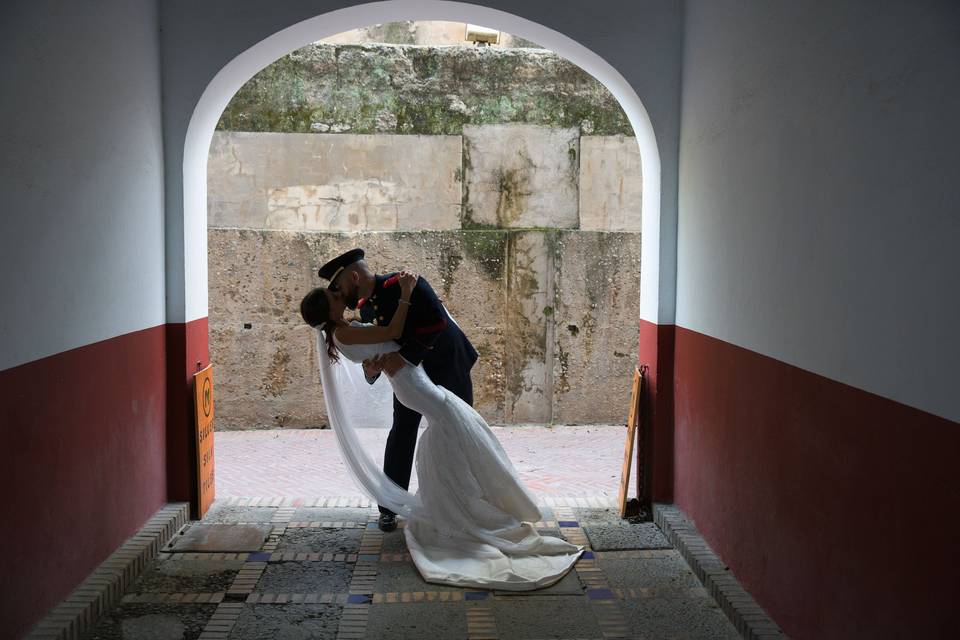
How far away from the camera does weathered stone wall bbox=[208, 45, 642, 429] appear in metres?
8.61

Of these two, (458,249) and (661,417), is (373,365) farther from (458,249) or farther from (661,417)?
(458,249)

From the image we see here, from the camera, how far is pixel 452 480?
4.46m

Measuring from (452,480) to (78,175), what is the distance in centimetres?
244

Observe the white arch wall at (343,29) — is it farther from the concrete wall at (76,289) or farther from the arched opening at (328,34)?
the concrete wall at (76,289)

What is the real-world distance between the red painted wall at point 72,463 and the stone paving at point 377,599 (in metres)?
0.33

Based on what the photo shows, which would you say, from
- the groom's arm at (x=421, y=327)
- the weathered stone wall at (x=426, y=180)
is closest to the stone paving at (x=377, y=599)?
the groom's arm at (x=421, y=327)

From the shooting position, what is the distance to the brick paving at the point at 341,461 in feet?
20.8

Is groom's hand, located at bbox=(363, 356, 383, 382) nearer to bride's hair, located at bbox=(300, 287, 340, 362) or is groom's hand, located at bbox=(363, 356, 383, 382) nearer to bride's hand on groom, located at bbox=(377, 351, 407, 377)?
bride's hand on groom, located at bbox=(377, 351, 407, 377)

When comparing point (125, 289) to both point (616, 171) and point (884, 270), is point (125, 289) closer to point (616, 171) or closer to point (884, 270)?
point (884, 270)

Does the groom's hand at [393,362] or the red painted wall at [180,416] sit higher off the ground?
the groom's hand at [393,362]

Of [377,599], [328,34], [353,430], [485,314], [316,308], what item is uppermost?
[328,34]

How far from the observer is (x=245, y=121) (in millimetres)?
8609

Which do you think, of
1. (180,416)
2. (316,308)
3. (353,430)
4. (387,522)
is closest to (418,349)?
(316,308)

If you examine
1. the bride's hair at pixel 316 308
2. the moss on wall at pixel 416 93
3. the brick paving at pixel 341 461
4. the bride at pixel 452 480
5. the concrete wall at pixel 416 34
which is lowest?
the brick paving at pixel 341 461
